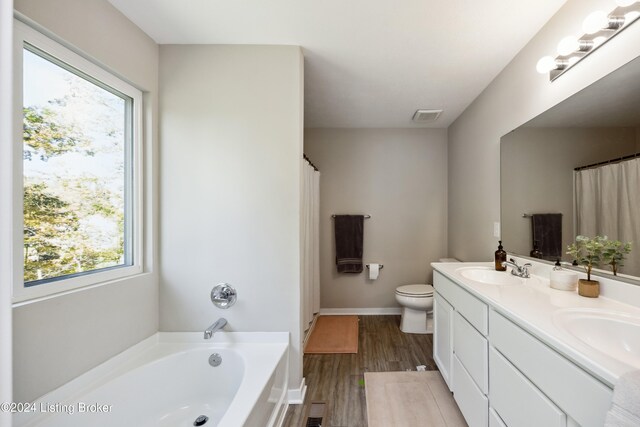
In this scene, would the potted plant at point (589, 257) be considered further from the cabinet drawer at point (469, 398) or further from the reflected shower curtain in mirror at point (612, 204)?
the cabinet drawer at point (469, 398)

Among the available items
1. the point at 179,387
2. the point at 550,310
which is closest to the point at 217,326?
the point at 179,387

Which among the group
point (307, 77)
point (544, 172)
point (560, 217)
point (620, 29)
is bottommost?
point (560, 217)

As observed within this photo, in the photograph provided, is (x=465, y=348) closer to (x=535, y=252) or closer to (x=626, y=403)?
(x=535, y=252)

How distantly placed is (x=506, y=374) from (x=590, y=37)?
1.61 meters

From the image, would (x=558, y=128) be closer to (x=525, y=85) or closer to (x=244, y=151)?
(x=525, y=85)

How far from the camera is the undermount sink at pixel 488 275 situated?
1699 mm

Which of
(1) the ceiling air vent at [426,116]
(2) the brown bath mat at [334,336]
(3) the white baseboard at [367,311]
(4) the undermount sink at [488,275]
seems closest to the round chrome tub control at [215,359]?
(2) the brown bath mat at [334,336]

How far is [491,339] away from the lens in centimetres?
122

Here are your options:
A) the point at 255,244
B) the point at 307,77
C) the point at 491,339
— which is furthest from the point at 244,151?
the point at 491,339

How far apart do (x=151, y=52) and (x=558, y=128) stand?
2.55 metres

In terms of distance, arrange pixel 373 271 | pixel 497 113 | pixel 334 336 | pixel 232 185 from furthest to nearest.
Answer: pixel 373 271 → pixel 334 336 → pixel 497 113 → pixel 232 185

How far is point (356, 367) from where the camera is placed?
2.19m

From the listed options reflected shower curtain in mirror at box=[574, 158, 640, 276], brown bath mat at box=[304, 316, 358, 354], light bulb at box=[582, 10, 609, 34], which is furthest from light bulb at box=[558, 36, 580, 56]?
brown bath mat at box=[304, 316, 358, 354]

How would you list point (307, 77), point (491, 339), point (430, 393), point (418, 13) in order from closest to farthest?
point (491, 339), point (418, 13), point (430, 393), point (307, 77)
